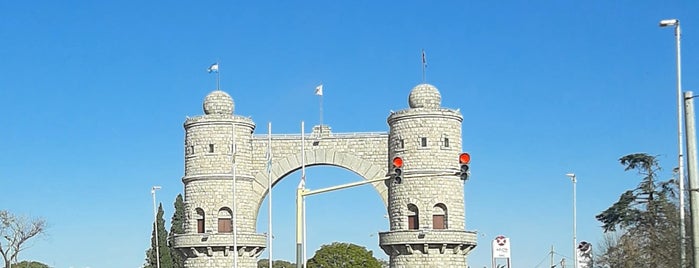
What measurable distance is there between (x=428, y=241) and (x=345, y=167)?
678 centimetres

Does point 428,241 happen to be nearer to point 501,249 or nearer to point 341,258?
point 501,249

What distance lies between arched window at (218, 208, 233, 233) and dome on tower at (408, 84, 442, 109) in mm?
12347

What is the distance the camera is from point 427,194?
54.0 m

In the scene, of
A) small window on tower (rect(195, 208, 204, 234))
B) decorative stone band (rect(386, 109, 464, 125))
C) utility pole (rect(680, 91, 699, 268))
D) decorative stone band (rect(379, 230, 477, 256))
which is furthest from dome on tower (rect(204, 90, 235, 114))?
utility pole (rect(680, 91, 699, 268))

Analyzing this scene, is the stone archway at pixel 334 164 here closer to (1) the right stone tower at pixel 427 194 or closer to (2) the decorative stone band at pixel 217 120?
(1) the right stone tower at pixel 427 194

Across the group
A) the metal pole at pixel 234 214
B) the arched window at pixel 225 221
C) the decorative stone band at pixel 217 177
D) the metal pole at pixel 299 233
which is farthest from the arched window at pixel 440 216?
the metal pole at pixel 299 233

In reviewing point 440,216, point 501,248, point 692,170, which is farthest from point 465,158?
point 440,216

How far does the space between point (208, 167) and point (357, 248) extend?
51.5 m

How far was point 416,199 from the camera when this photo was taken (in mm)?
54250

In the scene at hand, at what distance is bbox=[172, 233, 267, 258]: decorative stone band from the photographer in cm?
5575

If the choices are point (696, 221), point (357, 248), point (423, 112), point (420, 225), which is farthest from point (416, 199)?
point (357, 248)

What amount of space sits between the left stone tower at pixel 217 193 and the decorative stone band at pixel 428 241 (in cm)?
837

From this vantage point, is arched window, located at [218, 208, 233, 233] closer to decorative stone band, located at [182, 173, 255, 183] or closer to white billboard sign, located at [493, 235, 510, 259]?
decorative stone band, located at [182, 173, 255, 183]

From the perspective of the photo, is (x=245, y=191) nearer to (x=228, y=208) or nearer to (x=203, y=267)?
(x=228, y=208)
